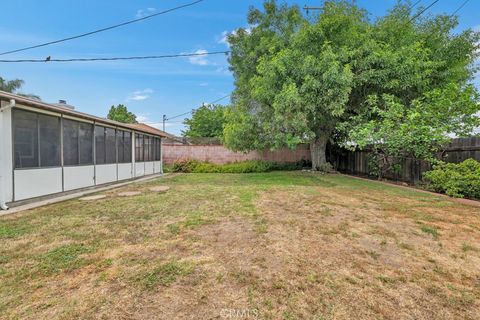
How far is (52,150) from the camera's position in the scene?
6.50m

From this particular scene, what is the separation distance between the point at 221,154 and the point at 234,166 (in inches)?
67.0

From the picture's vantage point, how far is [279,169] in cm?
1495

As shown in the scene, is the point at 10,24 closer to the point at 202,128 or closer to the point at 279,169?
the point at 279,169

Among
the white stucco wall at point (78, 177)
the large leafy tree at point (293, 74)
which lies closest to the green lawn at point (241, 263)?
the white stucco wall at point (78, 177)

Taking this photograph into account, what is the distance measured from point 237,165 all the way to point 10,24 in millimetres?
12222

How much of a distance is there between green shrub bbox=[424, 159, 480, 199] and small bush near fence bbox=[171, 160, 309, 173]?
322 inches

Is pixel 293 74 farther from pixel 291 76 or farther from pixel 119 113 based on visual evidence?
pixel 119 113

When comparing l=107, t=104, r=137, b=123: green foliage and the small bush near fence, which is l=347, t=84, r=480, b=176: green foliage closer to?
the small bush near fence

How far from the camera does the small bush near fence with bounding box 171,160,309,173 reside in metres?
14.5

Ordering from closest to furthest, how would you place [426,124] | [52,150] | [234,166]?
[52,150] < [426,124] < [234,166]

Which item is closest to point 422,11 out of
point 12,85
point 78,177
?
point 78,177

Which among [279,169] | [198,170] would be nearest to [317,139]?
[279,169]

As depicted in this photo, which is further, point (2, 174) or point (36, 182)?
point (36, 182)

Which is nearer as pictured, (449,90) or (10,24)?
(449,90)
